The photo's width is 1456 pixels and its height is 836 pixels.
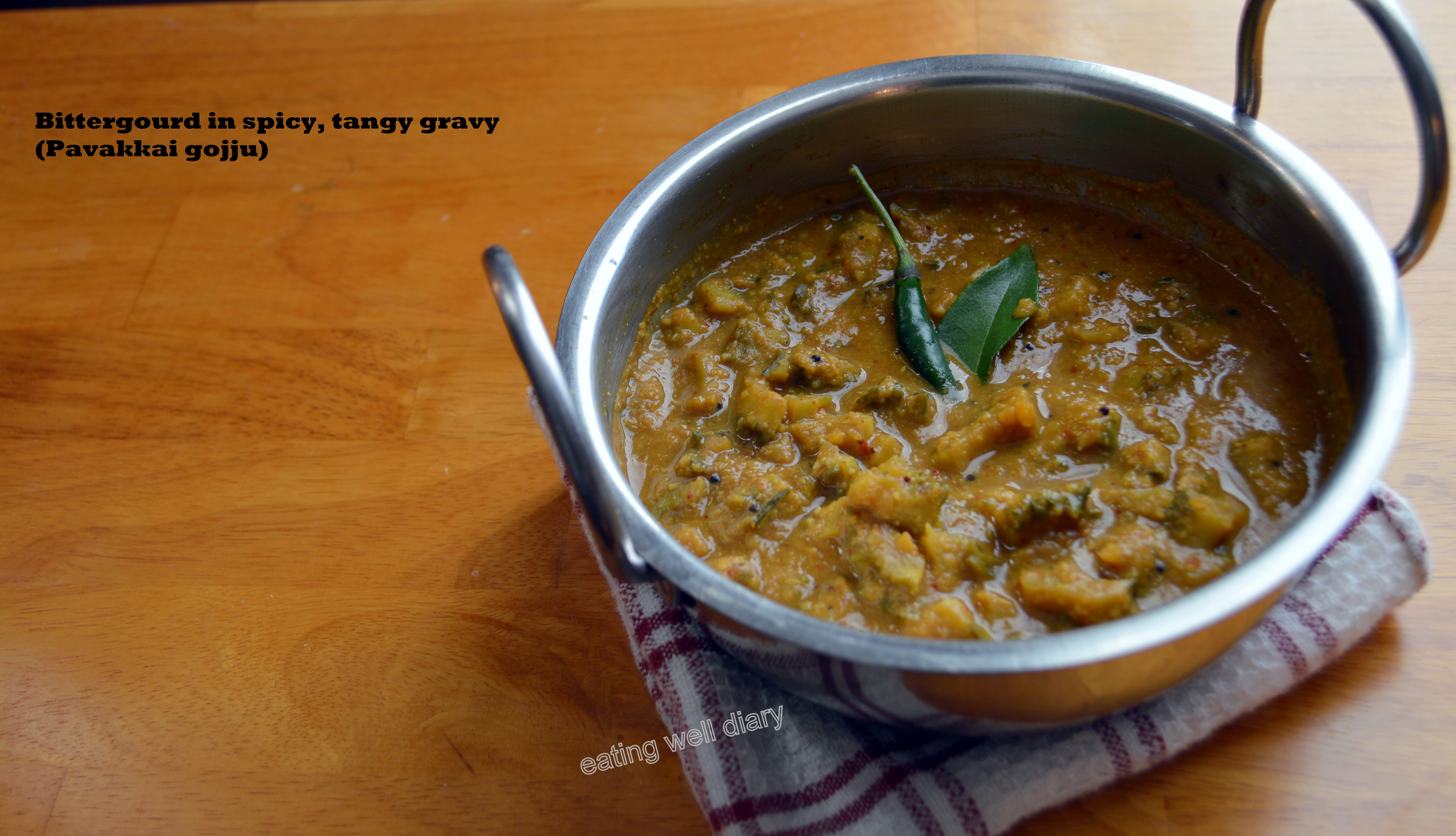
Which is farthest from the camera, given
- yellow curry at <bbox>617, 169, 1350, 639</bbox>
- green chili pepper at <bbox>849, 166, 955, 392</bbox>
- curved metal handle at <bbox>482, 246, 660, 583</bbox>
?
green chili pepper at <bbox>849, 166, 955, 392</bbox>

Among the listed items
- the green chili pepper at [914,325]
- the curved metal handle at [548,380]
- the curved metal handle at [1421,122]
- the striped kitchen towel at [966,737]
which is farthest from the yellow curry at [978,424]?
the curved metal handle at [548,380]

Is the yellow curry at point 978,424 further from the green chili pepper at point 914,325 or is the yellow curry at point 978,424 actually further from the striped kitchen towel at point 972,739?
the striped kitchen towel at point 972,739

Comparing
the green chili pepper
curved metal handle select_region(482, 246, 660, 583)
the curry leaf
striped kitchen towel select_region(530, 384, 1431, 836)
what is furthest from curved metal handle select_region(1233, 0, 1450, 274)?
curved metal handle select_region(482, 246, 660, 583)

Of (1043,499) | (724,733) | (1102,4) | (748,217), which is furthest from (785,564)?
(1102,4)

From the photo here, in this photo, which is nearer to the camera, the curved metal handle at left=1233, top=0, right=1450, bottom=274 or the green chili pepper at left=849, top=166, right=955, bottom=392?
the curved metal handle at left=1233, top=0, right=1450, bottom=274

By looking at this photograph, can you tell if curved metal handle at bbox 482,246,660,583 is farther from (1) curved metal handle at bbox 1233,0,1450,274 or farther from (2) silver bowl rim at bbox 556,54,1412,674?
(1) curved metal handle at bbox 1233,0,1450,274

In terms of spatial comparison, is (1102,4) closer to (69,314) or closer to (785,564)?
(785,564)

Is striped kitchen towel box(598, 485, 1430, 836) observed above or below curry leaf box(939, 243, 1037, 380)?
below
